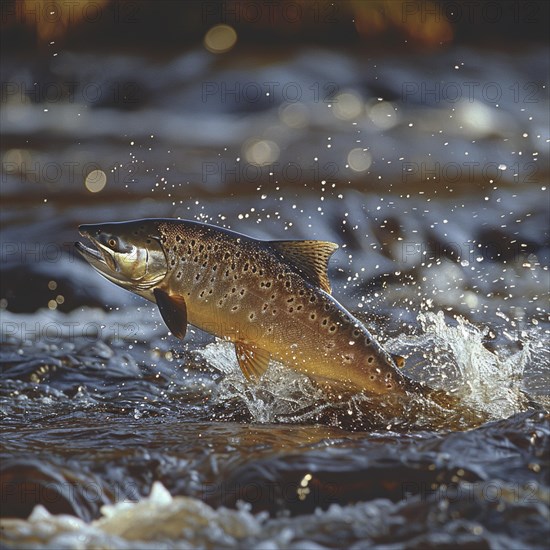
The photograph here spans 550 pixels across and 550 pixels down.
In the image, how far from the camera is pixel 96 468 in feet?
9.10

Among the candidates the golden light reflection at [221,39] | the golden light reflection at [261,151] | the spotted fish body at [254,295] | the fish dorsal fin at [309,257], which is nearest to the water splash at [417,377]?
the spotted fish body at [254,295]

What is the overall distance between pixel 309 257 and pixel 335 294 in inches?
104

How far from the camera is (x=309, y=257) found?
3.40 metres

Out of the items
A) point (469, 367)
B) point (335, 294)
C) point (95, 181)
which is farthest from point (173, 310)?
point (95, 181)

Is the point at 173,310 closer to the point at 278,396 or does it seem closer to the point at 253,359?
the point at 253,359

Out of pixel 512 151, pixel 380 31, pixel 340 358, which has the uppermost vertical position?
pixel 380 31

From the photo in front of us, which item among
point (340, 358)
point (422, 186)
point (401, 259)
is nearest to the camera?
point (340, 358)

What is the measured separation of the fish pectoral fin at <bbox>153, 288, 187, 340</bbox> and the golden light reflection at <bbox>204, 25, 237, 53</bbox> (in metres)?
5.45

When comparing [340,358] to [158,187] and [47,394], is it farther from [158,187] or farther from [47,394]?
[158,187]

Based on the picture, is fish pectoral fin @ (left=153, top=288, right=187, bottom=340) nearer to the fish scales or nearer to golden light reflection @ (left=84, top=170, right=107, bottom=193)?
the fish scales

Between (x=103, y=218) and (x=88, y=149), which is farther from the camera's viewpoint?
(x=88, y=149)

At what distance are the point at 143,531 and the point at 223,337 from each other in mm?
1145

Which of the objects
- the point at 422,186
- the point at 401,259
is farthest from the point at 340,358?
the point at 422,186

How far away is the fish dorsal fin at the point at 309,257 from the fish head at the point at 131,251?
0.45 m
